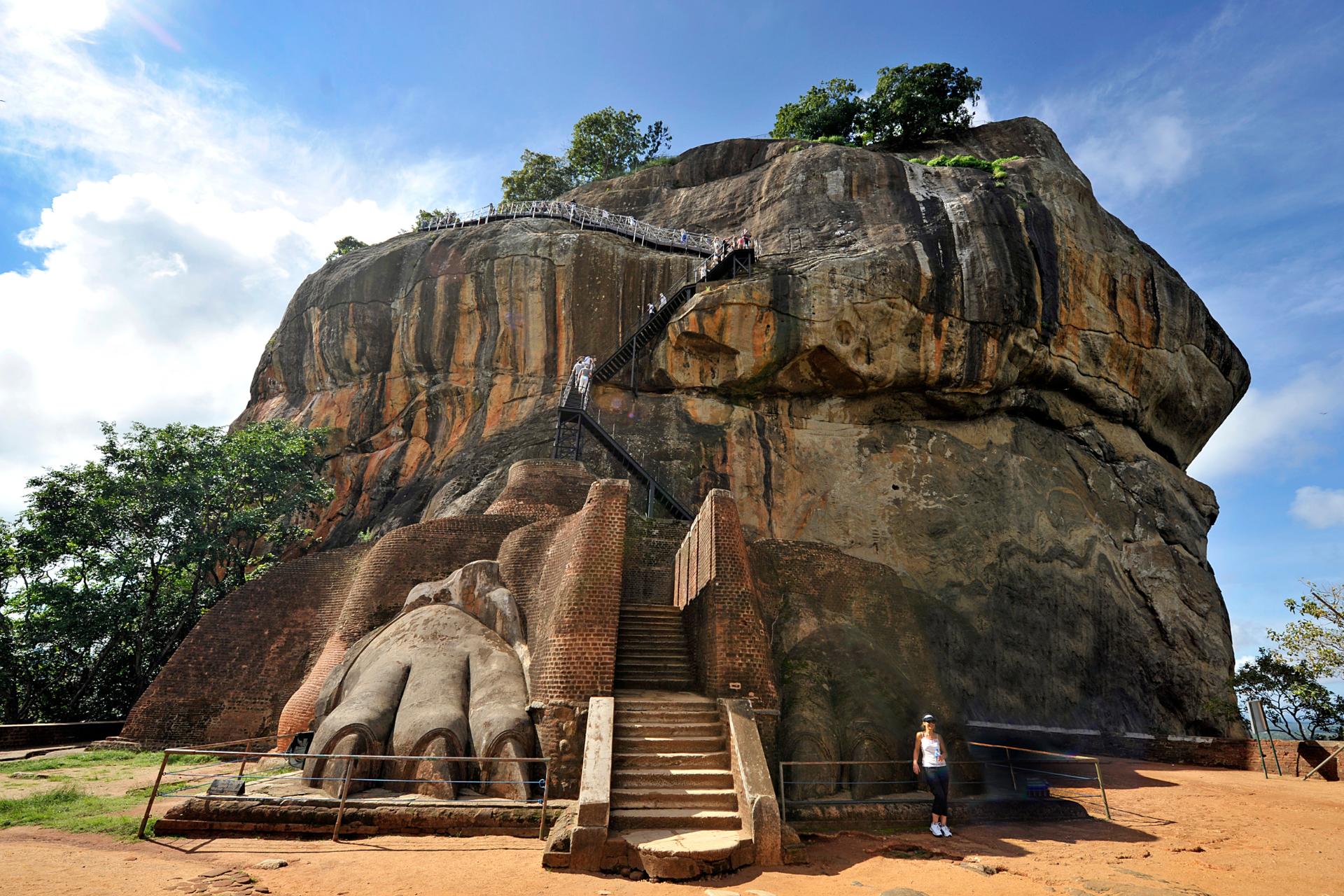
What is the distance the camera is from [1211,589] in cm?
2431

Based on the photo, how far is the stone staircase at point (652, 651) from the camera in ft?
34.1

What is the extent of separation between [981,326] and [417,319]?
2065 centimetres

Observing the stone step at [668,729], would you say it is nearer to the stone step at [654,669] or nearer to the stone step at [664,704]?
the stone step at [664,704]

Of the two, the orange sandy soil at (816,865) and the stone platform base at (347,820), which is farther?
the stone platform base at (347,820)

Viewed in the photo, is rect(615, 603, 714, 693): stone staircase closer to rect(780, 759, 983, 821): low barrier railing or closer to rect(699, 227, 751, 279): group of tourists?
rect(780, 759, 983, 821): low barrier railing

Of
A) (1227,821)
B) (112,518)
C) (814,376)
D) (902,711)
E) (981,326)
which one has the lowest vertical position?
(1227,821)

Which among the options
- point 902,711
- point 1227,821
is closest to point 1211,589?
point 1227,821

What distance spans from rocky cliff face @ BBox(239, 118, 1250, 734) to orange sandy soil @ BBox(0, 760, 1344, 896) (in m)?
10.2

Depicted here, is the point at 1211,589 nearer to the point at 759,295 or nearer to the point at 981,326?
the point at 981,326

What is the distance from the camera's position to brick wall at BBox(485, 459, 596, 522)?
54.5ft

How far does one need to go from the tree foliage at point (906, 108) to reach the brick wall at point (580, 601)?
27249 mm

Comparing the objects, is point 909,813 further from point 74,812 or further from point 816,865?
point 74,812

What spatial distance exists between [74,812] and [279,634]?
6993mm

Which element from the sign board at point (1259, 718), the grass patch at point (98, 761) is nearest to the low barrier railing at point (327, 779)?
the grass patch at point (98, 761)
